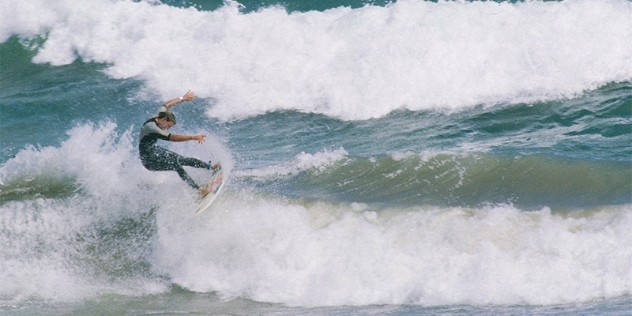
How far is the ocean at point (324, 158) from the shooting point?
25.8 ft

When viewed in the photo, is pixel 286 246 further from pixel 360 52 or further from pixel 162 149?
pixel 360 52

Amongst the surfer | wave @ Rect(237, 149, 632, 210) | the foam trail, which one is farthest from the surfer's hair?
wave @ Rect(237, 149, 632, 210)

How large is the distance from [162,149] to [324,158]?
3.02 meters

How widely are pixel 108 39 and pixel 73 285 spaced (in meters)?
10.1

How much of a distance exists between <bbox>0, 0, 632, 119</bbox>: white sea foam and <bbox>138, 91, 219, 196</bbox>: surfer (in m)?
5.07

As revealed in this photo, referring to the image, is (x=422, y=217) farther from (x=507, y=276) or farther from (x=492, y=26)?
(x=492, y=26)

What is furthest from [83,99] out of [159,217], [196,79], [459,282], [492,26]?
[459,282]

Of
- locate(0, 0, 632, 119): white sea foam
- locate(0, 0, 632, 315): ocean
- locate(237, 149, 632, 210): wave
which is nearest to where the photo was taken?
locate(0, 0, 632, 315): ocean

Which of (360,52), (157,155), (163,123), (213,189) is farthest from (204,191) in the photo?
(360,52)

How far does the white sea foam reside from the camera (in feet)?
45.6

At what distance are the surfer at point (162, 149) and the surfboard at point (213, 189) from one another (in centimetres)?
7

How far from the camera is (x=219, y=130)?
13289 millimetres

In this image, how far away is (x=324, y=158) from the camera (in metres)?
10.9

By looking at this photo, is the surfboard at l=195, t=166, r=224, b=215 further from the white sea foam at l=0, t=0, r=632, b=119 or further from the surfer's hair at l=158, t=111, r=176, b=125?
the white sea foam at l=0, t=0, r=632, b=119
